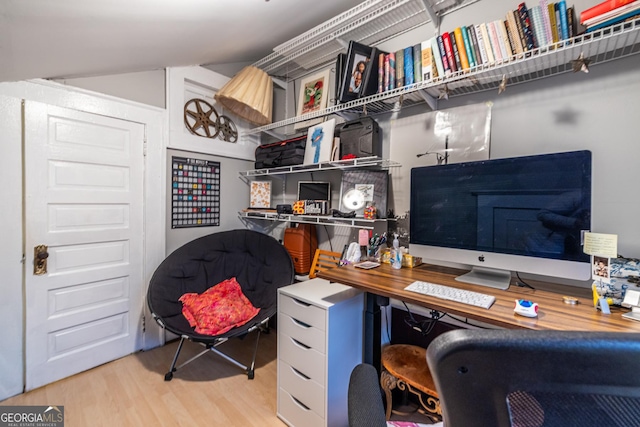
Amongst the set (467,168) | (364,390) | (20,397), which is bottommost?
(20,397)

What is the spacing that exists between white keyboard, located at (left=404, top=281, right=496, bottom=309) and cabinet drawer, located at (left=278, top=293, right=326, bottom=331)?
0.47 meters

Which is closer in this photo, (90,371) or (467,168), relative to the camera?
(467,168)

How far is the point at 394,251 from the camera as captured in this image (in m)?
1.60

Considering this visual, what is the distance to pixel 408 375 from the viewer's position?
53.4 inches

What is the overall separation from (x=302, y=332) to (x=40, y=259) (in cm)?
180

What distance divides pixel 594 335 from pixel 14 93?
272cm

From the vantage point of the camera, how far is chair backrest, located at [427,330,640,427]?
11.6 inches

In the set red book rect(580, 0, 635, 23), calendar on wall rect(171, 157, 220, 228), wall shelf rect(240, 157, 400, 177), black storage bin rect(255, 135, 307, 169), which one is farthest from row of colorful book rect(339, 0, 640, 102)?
calendar on wall rect(171, 157, 220, 228)

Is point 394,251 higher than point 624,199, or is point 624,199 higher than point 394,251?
point 624,199

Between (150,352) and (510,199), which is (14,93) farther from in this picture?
(510,199)

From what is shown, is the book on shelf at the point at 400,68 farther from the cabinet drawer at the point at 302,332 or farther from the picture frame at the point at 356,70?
the cabinet drawer at the point at 302,332

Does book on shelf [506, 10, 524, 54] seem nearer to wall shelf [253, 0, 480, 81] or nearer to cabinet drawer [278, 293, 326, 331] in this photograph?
wall shelf [253, 0, 480, 81]

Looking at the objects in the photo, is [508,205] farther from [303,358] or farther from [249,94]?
[249,94]

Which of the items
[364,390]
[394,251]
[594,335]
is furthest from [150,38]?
[594,335]
